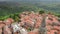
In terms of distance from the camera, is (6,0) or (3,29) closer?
(3,29)

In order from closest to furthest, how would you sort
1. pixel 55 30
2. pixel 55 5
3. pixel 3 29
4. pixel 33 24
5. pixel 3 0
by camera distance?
1. pixel 3 29
2. pixel 55 30
3. pixel 33 24
4. pixel 55 5
5. pixel 3 0

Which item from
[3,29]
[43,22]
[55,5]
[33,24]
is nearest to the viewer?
[43,22]

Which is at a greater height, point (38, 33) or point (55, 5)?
point (38, 33)

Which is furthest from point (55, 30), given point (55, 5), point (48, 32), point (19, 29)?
point (55, 5)

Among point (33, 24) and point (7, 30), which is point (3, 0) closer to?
point (33, 24)

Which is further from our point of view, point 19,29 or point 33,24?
point 33,24

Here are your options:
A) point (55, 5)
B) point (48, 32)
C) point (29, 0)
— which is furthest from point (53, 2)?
point (48, 32)

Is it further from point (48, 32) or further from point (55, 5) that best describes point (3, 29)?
point (55, 5)

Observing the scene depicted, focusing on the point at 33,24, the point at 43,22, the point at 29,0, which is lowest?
the point at 29,0

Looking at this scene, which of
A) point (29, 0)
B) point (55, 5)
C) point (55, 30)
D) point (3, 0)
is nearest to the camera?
point (55, 30)
